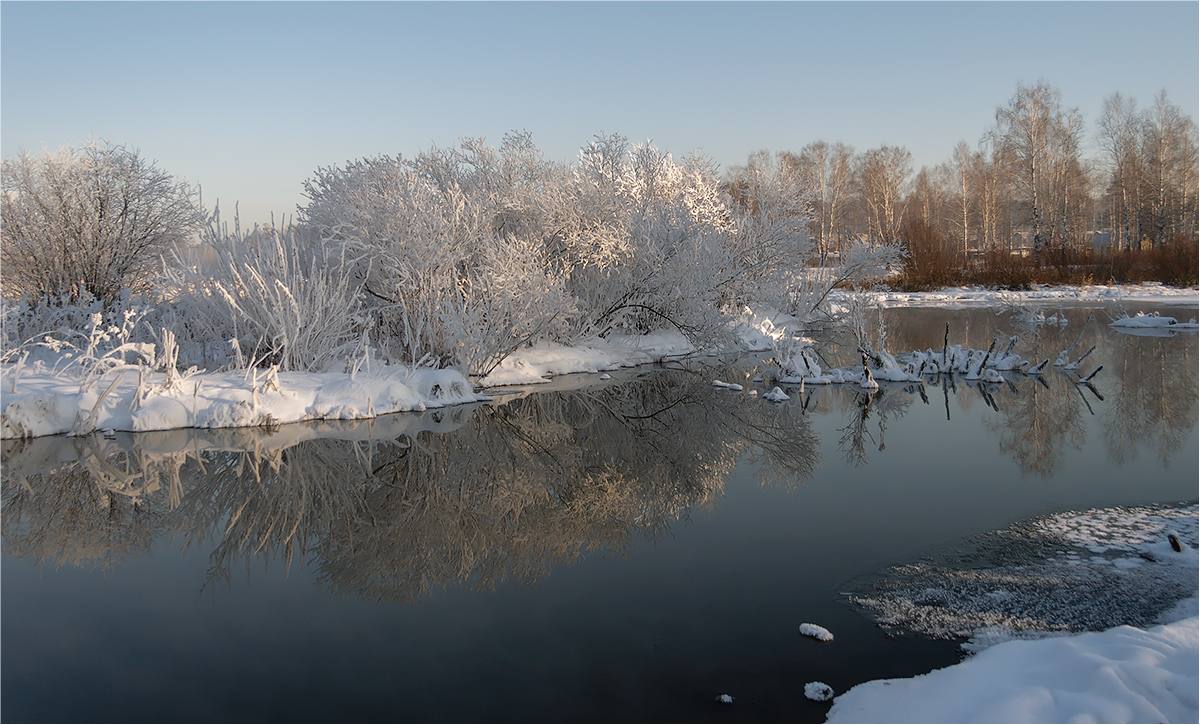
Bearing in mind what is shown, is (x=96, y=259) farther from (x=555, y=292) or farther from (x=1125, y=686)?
(x=1125, y=686)

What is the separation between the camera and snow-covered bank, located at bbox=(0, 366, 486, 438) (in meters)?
9.45

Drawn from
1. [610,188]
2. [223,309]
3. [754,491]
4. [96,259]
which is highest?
[610,188]

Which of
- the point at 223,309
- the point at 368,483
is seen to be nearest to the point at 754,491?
the point at 368,483

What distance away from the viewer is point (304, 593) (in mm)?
5168

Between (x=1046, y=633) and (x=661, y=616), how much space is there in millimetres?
2145

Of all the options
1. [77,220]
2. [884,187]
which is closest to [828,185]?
[884,187]

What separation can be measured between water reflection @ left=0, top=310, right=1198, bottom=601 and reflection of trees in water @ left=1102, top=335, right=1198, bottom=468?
5 cm

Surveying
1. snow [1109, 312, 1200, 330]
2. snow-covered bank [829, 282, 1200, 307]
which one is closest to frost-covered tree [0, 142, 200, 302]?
snow-covered bank [829, 282, 1200, 307]

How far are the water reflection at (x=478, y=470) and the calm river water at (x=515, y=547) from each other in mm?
44

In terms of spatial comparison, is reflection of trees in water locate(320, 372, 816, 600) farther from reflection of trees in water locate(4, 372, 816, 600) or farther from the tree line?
the tree line

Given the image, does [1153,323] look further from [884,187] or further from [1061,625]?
[884,187]

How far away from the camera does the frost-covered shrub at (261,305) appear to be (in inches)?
449

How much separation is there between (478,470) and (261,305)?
5.56 metres

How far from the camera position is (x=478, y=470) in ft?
26.8
